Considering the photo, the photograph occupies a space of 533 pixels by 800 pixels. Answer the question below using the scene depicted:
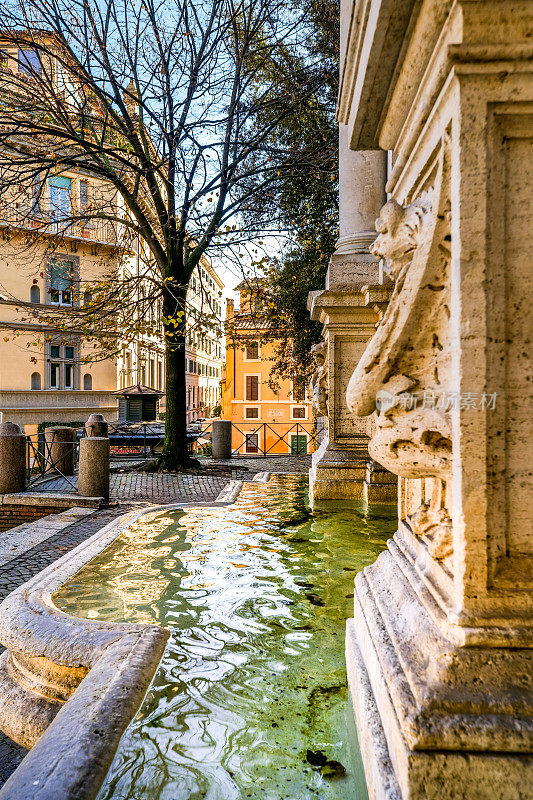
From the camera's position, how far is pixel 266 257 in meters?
11.7

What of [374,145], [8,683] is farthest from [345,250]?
[8,683]

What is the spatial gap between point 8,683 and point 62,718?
1.05 metres

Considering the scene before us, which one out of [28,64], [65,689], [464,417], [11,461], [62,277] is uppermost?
[28,64]

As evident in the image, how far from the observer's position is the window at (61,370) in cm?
2725

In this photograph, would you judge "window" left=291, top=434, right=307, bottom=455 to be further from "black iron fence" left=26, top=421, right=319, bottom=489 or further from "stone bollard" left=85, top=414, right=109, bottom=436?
"stone bollard" left=85, top=414, right=109, bottom=436

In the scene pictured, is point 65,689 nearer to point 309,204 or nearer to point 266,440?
point 309,204

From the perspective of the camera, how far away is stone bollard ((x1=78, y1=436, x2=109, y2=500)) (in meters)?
8.16

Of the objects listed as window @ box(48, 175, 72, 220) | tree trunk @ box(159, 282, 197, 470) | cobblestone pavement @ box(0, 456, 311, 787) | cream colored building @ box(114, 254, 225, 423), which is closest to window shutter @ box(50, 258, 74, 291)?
window @ box(48, 175, 72, 220)

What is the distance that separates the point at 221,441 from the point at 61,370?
16.7 m

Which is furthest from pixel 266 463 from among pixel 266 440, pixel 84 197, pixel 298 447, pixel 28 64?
pixel 266 440

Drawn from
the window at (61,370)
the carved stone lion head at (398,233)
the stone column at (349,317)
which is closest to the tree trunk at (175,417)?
the stone column at (349,317)

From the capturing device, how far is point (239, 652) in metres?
2.59

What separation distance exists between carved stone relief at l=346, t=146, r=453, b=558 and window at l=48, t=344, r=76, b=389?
27.4 metres

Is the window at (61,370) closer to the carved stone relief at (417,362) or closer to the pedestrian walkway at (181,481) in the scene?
the pedestrian walkway at (181,481)
